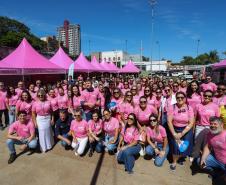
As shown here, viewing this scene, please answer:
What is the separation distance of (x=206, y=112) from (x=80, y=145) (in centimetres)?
301

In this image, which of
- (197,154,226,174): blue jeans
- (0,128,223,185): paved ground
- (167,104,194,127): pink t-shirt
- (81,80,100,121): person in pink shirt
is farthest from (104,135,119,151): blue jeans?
(197,154,226,174): blue jeans

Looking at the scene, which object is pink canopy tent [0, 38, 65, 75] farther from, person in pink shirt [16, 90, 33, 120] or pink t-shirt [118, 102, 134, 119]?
pink t-shirt [118, 102, 134, 119]

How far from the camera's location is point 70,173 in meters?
3.93

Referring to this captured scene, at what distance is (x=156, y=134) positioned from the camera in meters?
4.29

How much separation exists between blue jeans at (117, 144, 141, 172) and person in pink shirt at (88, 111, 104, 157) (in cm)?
81

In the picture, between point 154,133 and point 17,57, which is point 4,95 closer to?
point 17,57

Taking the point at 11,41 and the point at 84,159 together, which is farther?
the point at 11,41

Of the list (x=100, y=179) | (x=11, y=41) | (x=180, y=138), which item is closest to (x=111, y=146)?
(x=100, y=179)

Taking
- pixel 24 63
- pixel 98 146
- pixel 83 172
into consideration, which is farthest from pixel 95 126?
pixel 24 63

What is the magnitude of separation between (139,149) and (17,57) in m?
8.26

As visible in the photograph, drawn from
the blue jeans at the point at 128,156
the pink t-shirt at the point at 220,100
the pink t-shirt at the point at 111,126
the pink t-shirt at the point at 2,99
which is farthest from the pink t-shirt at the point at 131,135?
the pink t-shirt at the point at 2,99

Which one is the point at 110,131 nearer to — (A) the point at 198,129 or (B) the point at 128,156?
(B) the point at 128,156

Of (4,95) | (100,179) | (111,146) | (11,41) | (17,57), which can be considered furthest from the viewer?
(11,41)

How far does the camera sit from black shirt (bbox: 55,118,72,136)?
16.7ft
